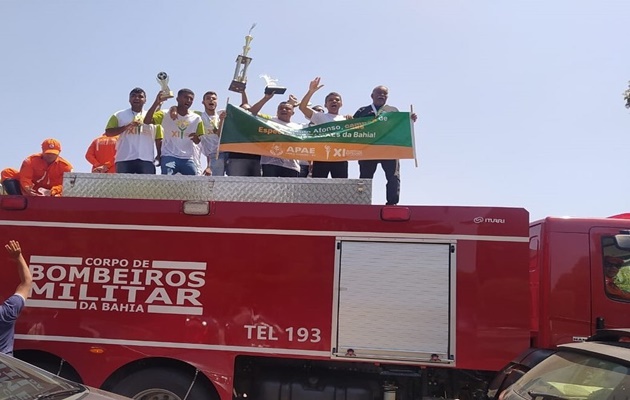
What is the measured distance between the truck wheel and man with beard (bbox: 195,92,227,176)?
2.74 m

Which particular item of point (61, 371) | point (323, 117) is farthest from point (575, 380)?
point (323, 117)

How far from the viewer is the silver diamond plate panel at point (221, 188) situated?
16.9 feet

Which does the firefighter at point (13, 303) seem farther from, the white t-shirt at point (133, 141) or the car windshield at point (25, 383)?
the white t-shirt at point (133, 141)

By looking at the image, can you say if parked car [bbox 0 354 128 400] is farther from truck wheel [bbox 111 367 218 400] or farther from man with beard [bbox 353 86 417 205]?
man with beard [bbox 353 86 417 205]

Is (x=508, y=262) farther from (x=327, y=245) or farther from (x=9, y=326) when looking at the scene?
(x=9, y=326)

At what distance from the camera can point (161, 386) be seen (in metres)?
4.89

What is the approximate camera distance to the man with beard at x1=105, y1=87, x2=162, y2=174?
21.3 feet

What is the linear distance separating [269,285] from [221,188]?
1071mm

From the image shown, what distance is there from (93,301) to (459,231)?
3.44m

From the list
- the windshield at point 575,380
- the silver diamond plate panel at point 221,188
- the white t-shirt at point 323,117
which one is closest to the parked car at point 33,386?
the silver diamond plate panel at point 221,188

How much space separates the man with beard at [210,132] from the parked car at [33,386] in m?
3.53

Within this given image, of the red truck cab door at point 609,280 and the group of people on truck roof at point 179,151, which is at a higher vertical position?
the group of people on truck roof at point 179,151

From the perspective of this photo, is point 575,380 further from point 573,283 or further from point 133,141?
point 133,141

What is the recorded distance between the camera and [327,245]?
4.94m
